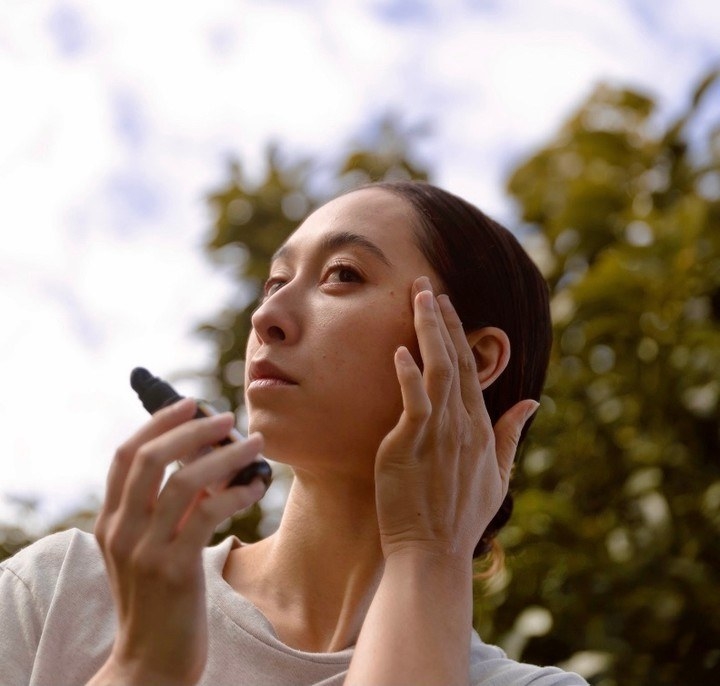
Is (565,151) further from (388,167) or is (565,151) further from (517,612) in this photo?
(517,612)

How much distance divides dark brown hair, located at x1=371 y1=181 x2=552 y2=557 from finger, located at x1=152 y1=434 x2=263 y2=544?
0.68 metres

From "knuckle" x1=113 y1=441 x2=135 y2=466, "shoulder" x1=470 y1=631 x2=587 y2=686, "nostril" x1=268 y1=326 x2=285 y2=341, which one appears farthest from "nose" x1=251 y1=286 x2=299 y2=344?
"shoulder" x1=470 y1=631 x2=587 y2=686

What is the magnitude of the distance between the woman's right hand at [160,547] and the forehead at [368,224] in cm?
61

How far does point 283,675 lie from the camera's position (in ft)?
4.92

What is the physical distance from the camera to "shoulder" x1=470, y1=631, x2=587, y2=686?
1580mm

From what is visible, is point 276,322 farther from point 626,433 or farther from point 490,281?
point 626,433

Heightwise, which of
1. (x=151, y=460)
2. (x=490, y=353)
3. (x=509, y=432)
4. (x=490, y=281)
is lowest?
(x=151, y=460)

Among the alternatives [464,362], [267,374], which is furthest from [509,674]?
[267,374]

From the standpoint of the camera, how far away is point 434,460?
1475mm

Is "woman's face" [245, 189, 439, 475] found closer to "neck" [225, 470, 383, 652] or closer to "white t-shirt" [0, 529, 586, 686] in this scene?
"neck" [225, 470, 383, 652]

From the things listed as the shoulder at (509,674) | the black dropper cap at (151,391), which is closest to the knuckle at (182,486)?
the black dropper cap at (151,391)

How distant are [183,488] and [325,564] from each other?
610 millimetres

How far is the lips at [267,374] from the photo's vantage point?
149 centimetres

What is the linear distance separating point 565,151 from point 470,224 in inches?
78.6
